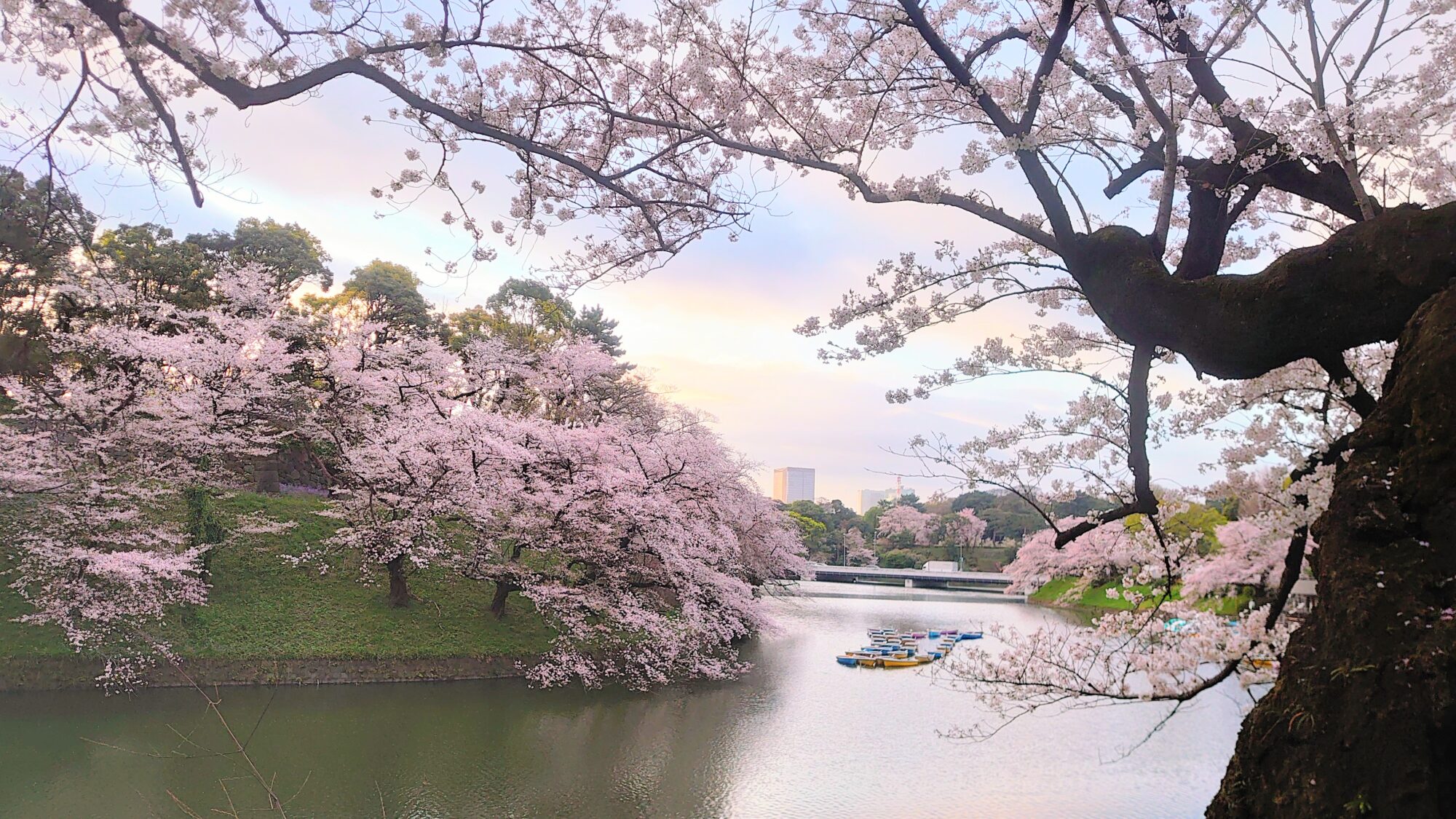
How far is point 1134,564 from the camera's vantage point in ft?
Result: 15.0

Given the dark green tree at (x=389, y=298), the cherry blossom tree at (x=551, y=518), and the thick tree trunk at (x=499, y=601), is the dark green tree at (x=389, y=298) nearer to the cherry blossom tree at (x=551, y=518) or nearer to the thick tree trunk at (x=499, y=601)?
the cherry blossom tree at (x=551, y=518)

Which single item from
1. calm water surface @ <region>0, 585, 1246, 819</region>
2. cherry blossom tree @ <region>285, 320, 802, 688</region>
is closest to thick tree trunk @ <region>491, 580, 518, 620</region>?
cherry blossom tree @ <region>285, 320, 802, 688</region>

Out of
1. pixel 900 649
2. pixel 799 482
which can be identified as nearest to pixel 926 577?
pixel 900 649

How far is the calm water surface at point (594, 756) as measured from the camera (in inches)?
248

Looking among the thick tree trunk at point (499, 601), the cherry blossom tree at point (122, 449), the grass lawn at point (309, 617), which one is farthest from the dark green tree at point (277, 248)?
the thick tree trunk at point (499, 601)

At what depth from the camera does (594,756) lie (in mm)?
7578

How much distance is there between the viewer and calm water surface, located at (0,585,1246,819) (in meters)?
6.29

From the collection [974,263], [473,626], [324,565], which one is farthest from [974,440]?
[324,565]

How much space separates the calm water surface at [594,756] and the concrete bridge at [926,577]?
21.8m

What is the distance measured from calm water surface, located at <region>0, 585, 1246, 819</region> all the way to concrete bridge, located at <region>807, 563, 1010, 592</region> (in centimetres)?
2182

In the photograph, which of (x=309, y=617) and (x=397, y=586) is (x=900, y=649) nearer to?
(x=397, y=586)

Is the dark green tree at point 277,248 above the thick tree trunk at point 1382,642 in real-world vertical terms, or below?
above

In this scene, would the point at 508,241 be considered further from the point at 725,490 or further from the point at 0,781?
the point at 725,490

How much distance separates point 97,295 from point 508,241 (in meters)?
12.2
